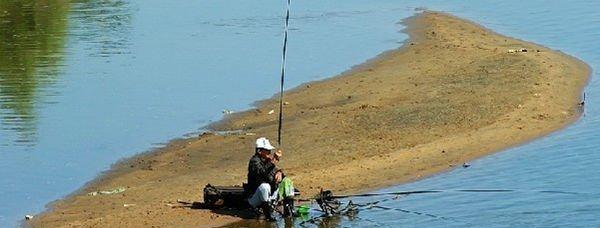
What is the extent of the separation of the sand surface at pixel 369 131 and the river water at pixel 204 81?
63cm

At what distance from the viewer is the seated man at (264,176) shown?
54.5ft

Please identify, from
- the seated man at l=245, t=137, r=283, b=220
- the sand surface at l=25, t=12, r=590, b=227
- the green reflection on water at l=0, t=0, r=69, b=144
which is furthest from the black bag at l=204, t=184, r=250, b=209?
the green reflection on water at l=0, t=0, r=69, b=144

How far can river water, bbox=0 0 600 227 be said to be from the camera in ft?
60.5

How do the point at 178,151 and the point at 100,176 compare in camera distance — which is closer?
the point at 100,176

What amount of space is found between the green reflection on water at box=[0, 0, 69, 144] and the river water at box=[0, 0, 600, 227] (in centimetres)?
6

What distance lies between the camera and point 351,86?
1118 inches

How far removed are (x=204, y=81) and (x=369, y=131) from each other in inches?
353

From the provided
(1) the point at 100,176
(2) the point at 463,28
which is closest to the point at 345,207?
(1) the point at 100,176

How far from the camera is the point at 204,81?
30.9 m

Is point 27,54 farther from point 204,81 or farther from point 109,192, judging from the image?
point 109,192

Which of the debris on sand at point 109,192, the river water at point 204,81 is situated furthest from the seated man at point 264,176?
the debris on sand at point 109,192

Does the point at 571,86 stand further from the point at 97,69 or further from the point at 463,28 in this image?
the point at 97,69

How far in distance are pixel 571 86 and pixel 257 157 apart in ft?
39.2

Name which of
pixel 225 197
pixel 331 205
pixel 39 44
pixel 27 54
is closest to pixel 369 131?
pixel 331 205
